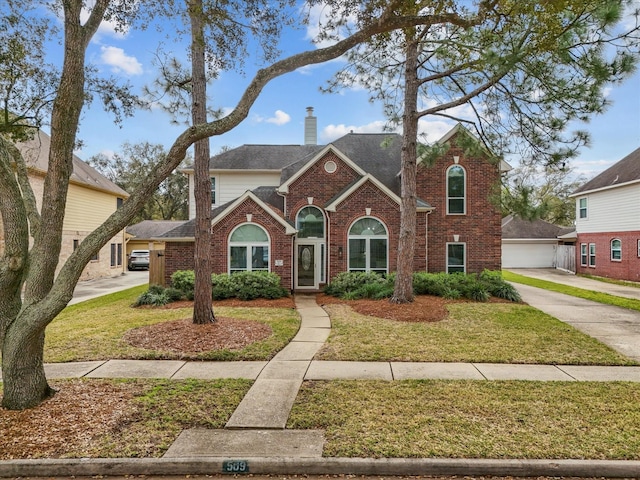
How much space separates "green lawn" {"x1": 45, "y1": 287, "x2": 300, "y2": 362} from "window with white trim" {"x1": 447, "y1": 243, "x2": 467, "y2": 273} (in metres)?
7.99

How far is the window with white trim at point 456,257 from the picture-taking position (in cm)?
1639

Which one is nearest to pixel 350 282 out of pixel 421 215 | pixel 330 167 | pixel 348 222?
pixel 348 222

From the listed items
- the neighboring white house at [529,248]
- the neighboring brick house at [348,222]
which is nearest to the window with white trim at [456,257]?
the neighboring brick house at [348,222]

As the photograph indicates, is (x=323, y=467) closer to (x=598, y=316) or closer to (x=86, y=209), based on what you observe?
(x=598, y=316)

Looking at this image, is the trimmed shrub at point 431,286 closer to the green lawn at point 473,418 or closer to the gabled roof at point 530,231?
the green lawn at point 473,418

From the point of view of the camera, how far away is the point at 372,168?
59.1 feet

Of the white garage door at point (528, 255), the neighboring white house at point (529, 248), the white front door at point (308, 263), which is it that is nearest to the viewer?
the white front door at point (308, 263)

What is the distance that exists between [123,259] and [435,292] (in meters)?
22.4

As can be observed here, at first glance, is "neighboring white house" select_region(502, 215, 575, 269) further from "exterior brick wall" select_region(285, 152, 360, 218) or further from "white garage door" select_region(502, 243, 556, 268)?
"exterior brick wall" select_region(285, 152, 360, 218)

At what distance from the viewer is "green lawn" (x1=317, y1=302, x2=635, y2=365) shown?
701cm

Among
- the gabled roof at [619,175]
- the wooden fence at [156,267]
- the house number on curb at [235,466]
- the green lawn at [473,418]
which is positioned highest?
the gabled roof at [619,175]

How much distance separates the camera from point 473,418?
4539 mm

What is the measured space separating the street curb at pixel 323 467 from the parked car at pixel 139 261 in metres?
29.5

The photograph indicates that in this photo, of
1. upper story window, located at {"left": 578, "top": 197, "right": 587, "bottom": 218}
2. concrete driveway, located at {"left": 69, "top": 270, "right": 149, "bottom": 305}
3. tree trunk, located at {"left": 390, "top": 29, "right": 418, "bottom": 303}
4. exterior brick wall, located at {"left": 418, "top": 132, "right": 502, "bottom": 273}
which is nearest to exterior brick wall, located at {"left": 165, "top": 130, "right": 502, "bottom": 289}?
exterior brick wall, located at {"left": 418, "top": 132, "right": 502, "bottom": 273}
